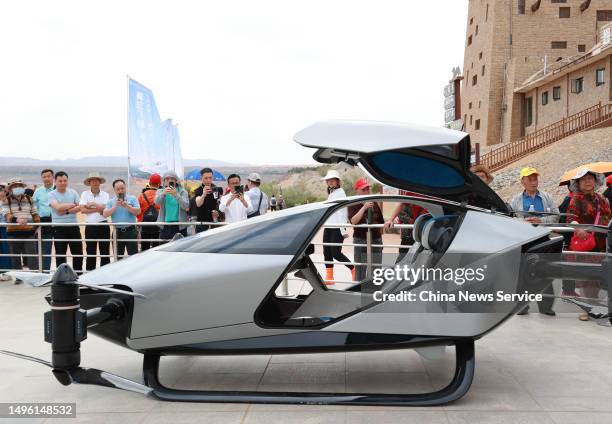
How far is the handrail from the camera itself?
112 feet

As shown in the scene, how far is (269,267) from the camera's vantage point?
12.5 ft

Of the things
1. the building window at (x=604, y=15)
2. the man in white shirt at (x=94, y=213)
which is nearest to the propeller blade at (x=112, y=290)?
the man in white shirt at (x=94, y=213)

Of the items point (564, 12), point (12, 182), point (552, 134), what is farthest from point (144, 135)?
point (564, 12)

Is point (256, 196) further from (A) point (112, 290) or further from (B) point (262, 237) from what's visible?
(A) point (112, 290)

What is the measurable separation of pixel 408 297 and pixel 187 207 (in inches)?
225

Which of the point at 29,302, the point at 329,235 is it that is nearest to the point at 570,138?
the point at 329,235

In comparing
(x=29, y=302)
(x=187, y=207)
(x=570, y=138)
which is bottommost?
(x=29, y=302)

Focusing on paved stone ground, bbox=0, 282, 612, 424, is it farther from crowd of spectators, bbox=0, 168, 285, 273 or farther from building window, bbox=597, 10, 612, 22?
building window, bbox=597, 10, 612, 22

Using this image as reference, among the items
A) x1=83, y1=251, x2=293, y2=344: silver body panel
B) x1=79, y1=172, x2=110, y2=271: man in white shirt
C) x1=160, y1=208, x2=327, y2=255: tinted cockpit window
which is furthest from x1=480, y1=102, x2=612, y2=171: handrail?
x1=83, y1=251, x2=293, y2=344: silver body panel

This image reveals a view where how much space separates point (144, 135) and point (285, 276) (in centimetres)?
1374

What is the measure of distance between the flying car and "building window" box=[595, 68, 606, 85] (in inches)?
1399

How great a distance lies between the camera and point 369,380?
434cm

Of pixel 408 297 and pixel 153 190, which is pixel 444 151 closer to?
pixel 408 297

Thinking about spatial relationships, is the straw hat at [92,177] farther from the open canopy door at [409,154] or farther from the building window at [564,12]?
the building window at [564,12]
